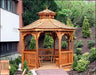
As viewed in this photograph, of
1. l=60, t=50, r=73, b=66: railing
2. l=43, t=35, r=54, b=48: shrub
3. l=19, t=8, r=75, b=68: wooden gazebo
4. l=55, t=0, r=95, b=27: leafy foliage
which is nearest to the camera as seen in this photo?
l=19, t=8, r=75, b=68: wooden gazebo

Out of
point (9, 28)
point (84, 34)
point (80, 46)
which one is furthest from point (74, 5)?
point (9, 28)

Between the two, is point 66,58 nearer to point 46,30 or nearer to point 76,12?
Result: point 46,30

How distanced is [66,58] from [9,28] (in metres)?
6.19

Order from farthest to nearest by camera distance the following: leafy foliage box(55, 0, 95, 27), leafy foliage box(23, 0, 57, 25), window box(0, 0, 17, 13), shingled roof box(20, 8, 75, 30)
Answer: leafy foliage box(55, 0, 95, 27), leafy foliage box(23, 0, 57, 25), window box(0, 0, 17, 13), shingled roof box(20, 8, 75, 30)

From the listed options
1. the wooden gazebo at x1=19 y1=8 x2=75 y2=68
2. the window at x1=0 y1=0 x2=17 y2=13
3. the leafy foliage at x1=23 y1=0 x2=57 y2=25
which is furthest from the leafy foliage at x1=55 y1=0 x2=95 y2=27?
the wooden gazebo at x1=19 y1=8 x2=75 y2=68

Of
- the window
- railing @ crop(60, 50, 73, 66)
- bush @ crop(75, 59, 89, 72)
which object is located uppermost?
the window

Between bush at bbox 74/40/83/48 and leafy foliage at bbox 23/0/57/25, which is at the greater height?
leafy foliage at bbox 23/0/57/25

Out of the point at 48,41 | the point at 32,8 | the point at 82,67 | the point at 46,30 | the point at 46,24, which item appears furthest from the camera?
the point at 48,41

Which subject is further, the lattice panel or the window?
the window

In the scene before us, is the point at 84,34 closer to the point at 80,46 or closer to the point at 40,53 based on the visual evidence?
the point at 80,46

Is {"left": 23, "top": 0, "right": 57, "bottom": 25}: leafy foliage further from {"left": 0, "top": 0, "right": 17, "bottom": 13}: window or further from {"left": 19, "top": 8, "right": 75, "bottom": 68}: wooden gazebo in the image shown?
{"left": 19, "top": 8, "right": 75, "bottom": 68}: wooden gazebo

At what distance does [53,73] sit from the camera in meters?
13.4

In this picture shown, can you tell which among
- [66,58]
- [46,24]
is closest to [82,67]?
[66,58]

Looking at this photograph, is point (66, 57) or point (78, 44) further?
point (78, 44)
